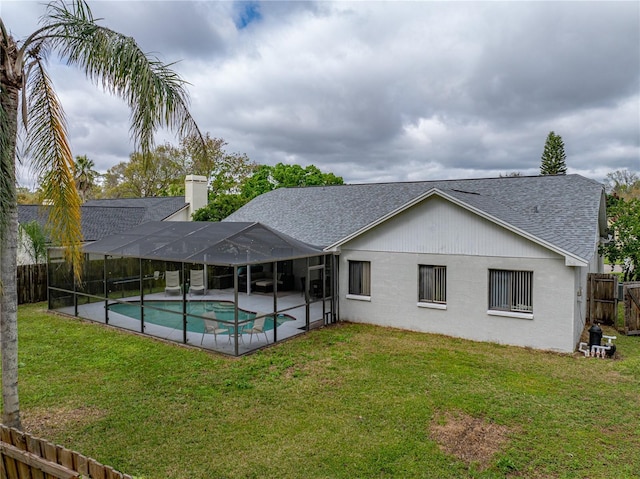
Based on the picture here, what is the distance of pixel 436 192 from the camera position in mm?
11461

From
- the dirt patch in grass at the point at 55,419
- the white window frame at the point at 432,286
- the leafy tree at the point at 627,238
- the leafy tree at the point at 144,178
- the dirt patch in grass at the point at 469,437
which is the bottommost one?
the dirt patch in grass at the point at 469,437

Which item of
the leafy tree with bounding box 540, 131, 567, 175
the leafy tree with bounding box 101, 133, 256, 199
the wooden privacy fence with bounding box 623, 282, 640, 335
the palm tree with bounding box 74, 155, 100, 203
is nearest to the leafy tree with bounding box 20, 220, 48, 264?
the palm tree with bounding box 74, 155, 100, 203

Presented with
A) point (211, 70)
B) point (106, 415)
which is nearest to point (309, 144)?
point (211, 70)

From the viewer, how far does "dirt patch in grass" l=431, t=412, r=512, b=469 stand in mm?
5434

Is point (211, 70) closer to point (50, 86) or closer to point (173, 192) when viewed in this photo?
point (50, 86)

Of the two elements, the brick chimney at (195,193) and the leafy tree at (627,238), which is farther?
the brick chimney at (195,193)

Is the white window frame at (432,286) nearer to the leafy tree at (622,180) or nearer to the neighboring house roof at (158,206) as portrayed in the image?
the neighboring house roof at (158,206)

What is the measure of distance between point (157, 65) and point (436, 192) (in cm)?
822

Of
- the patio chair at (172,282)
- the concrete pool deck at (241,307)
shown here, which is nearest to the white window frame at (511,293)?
the concrete pool deck at (241,307)

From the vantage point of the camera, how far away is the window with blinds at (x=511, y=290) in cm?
1045

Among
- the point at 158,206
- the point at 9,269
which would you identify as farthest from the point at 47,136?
the point at 158,206

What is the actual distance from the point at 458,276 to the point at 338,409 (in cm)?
610

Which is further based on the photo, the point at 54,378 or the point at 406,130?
the point at 406,130

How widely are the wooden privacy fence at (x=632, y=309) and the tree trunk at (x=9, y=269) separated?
48.2 feet
